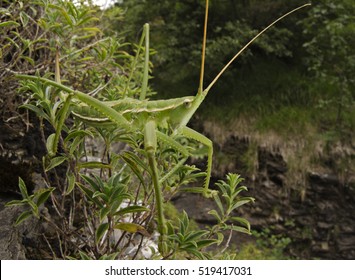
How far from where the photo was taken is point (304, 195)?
459cm

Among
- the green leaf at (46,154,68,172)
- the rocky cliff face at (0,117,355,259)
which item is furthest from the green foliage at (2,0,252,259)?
the rocky cliff face at (0,117,355,259)

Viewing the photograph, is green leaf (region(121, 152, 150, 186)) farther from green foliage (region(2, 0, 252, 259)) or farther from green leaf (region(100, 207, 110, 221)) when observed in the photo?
green leaf (region(100, 207, 110, 221))

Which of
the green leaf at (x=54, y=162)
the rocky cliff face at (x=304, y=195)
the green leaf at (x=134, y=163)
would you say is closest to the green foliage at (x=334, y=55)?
the rocky cliff face at (x=304, y=195)

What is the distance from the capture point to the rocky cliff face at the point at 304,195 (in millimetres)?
4547

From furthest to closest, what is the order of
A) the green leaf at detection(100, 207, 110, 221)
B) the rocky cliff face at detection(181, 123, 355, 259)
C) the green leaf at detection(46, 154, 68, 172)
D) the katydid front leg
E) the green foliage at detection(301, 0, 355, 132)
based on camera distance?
the green foliage at detection(301, 0, 355, 132), the rocky cliff face at detection(181, 123, 355, 259), the green leaf at detection(46, 154, 68, 172), the green leaf at detection(100, 207, 110, 221), the katydid front leg

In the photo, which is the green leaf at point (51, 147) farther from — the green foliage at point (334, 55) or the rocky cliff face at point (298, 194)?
the green foliage at point (334, 55)

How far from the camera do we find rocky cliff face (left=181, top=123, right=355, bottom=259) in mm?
4547

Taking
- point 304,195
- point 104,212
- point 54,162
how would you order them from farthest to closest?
point 304,195, point 54,162, point 104,212

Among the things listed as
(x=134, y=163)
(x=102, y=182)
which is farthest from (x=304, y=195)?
(x=102, y=182)

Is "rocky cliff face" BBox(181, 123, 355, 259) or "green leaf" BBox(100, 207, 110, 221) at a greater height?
"green leaf" BBox(100, 207, 110, 221)

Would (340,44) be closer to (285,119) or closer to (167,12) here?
(285,119)

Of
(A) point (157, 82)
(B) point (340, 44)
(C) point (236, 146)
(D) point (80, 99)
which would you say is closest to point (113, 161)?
(D) point (80, 99)

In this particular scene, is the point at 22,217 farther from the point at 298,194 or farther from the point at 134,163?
the point at 298,194

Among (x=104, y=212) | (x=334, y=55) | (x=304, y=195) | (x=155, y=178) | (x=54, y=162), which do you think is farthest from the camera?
(x=334, y=55)
